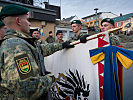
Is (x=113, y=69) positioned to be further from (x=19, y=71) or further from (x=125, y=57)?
(x=19, y=71)

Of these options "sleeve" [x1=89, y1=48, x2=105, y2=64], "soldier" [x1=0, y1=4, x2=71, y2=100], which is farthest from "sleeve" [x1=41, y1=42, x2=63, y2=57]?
"soldier" [x1=0, y1=4, x2=71, y2=100]

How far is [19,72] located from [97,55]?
1.14m

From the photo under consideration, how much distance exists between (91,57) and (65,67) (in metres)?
0.70

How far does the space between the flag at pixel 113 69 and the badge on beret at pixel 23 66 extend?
103 cm

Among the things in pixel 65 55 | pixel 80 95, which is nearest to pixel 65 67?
pixel 65 55

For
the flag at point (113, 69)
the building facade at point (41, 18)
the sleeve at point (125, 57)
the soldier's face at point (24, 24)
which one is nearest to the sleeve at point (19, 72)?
the soldier's face at point (24, 24)

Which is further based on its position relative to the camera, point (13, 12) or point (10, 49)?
point (13, 12)

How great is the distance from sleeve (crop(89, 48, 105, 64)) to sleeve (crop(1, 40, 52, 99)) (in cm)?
93

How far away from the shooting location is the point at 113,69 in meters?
1.67

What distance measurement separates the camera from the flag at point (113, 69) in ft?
5.38

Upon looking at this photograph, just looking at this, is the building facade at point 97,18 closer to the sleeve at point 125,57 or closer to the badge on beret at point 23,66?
the sleeve at point 125,57

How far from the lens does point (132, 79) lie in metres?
2.06

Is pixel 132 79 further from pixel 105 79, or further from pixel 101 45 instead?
pixel 101 45

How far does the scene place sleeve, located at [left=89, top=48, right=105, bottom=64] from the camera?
71.3 inches
